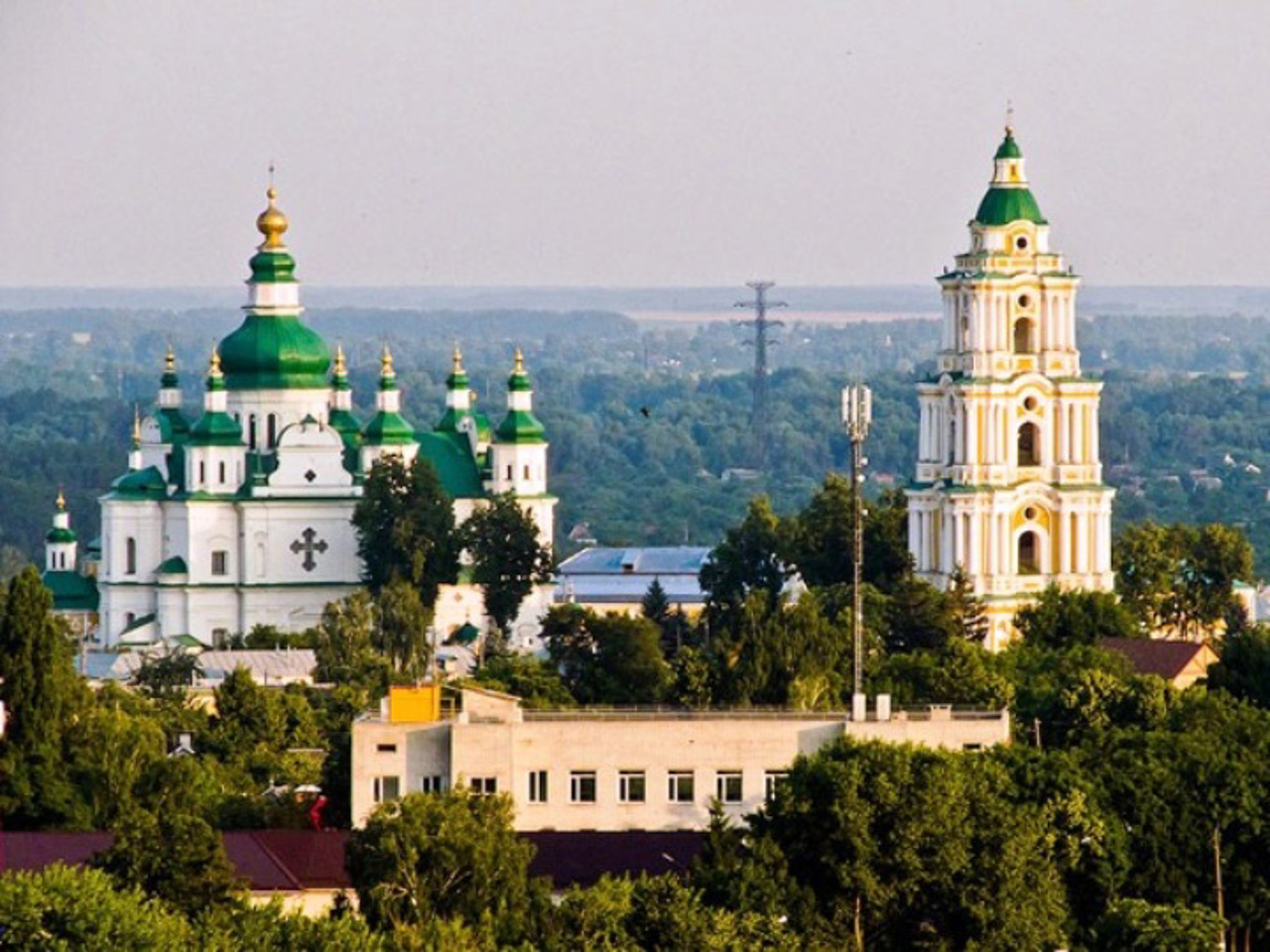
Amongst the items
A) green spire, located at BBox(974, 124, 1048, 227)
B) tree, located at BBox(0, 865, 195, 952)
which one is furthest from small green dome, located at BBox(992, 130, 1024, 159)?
tree, located at BBox(0, 865, 195, 952)

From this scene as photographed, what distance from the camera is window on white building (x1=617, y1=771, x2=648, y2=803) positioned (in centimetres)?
5006

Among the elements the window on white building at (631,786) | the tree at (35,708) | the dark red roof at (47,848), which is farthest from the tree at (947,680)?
the dark red roof at (47,848)

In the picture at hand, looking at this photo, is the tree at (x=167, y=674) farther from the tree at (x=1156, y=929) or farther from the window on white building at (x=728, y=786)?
the tree at (x=1156, y=929)

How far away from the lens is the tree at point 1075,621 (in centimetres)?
7019

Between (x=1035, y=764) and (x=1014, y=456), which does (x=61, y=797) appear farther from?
(x=1014, y=456)

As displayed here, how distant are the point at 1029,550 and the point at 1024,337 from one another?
108 inches

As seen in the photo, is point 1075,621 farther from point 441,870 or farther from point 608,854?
point 441,870

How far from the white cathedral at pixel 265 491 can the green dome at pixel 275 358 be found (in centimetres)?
2

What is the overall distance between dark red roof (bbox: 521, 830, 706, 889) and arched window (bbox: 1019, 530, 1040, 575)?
92.7 ft

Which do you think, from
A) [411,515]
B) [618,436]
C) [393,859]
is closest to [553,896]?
[393,859]

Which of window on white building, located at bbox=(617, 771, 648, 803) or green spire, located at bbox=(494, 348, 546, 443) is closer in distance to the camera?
window on white building, located at bbox=(617, 771, 648, 803)

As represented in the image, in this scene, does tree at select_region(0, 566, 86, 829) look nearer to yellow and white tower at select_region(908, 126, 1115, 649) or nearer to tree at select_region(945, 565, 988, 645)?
tree at select_region(945, 565, 988, 645)

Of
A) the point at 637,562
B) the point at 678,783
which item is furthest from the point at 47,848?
the point at 637,562

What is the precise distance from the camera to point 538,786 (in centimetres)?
4991
